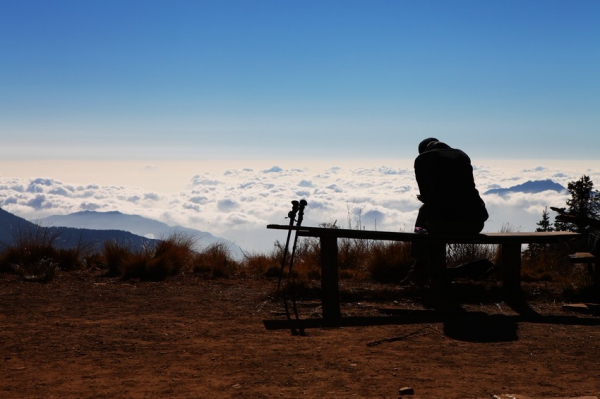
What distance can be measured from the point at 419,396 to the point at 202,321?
3129 millimetres

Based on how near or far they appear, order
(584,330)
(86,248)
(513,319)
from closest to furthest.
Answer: (584,330) → (513,319) → (86,248)

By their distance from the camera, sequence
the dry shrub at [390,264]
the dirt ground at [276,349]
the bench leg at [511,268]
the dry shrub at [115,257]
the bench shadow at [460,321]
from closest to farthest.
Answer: the dirt ground at [276,349], the bench shadow at [460,321], the bench leg at [511,268], the dry shrub at [390,264], the dry shrub at [115,257]

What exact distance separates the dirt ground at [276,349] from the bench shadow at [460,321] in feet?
0.06

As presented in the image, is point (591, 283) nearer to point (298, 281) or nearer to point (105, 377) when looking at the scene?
point (298, 281)

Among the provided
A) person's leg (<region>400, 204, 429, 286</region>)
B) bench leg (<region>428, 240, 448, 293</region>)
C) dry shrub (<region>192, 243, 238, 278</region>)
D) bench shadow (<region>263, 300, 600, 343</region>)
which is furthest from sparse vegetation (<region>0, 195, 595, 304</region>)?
bench shadow (<region>263, 300, 600, 343</region>)

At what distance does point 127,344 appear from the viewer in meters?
5.82

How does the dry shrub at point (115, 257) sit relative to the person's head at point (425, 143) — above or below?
below

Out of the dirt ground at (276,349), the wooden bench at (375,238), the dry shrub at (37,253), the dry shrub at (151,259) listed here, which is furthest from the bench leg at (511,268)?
the dry shrub at (37,253)

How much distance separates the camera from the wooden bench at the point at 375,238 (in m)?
7.45

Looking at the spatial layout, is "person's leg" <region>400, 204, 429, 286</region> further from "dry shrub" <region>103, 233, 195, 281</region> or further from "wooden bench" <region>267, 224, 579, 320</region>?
"dry shrub" <region>103, 233, 195, 281</region>

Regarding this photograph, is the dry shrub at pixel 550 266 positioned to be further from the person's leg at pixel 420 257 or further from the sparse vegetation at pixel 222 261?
the person's leg at pixel 420 257

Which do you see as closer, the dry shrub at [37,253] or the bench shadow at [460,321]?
the bench shadow at [460,321]

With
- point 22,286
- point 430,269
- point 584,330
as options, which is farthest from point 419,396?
point 22,286

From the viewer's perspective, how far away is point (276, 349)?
5605mm
